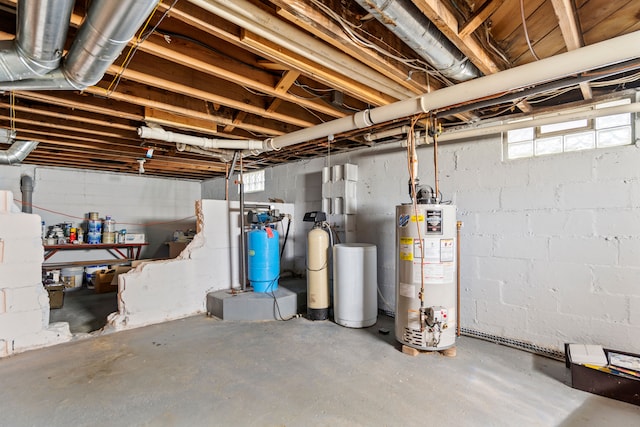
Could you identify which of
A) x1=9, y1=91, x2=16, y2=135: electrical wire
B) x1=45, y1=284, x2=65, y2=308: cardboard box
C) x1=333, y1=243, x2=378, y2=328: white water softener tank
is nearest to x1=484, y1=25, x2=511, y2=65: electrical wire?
x1=333, y1=243, x2=378, y2=328: white water softener tank

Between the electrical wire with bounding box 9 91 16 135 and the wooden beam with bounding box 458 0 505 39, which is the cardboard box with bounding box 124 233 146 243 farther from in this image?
the wooden beam with bounding box 458 0 505 39

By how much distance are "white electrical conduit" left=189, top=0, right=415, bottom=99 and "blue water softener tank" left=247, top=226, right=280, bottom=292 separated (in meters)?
2.22

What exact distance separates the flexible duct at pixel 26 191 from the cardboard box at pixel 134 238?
1399 mm

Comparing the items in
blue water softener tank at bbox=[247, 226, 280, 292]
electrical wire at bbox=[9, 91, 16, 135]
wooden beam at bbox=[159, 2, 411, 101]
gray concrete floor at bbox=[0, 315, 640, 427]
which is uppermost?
wooden beam at bbox=[159, 2, 411, 101]

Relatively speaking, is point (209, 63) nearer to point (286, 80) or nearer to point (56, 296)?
point (286, 80)

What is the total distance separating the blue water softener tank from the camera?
12.3ft

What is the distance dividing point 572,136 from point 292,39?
2378 mm

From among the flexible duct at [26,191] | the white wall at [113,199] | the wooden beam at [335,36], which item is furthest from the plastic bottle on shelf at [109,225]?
the wooden beam at [335,36]

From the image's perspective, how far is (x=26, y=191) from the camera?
16.1 ft

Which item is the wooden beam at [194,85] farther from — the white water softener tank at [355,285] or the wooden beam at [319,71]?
the white water softener tank at [355,285]

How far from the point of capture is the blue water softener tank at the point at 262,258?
376 cm

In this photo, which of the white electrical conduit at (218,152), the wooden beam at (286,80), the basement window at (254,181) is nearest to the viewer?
the wooden beam at (286,80)

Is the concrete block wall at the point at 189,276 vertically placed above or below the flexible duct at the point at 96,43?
below

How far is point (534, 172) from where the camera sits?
8.89 feet
